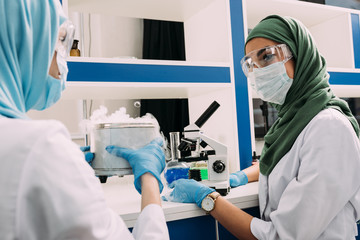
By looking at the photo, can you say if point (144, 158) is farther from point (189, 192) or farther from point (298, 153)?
point (298, 153)

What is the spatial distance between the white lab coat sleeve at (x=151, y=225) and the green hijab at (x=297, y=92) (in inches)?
23.2

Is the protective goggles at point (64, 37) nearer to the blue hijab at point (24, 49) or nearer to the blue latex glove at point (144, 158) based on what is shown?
the blue hijab at point (24, 49)

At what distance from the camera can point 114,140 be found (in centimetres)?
120

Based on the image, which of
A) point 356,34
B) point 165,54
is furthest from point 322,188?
point 165,54

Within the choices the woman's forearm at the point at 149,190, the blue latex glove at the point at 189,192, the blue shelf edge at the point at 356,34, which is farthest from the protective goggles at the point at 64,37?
the blue shelf edge at the point at 356,34

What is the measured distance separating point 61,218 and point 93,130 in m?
0.75

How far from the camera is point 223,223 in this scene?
121 centimetres

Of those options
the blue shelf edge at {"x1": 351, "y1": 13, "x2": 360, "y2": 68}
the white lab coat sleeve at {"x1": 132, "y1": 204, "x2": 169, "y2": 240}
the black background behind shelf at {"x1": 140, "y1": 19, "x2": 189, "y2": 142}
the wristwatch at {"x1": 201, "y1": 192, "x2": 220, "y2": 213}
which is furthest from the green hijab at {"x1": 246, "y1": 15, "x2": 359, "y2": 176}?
the black background behind shelf at {"x1": 140, "y1": 19, "x2": 189, "y2": 142}

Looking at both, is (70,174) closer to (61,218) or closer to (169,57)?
(61,218)

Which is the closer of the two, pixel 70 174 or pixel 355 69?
pixel 70 174

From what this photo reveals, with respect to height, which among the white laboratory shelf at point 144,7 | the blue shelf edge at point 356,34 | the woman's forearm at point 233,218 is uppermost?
the white laboratory shelf at point 144,7

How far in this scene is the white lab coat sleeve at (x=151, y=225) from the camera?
31.2 inches

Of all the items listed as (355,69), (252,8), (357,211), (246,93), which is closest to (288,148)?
(357,211)

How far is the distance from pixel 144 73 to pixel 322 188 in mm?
992
